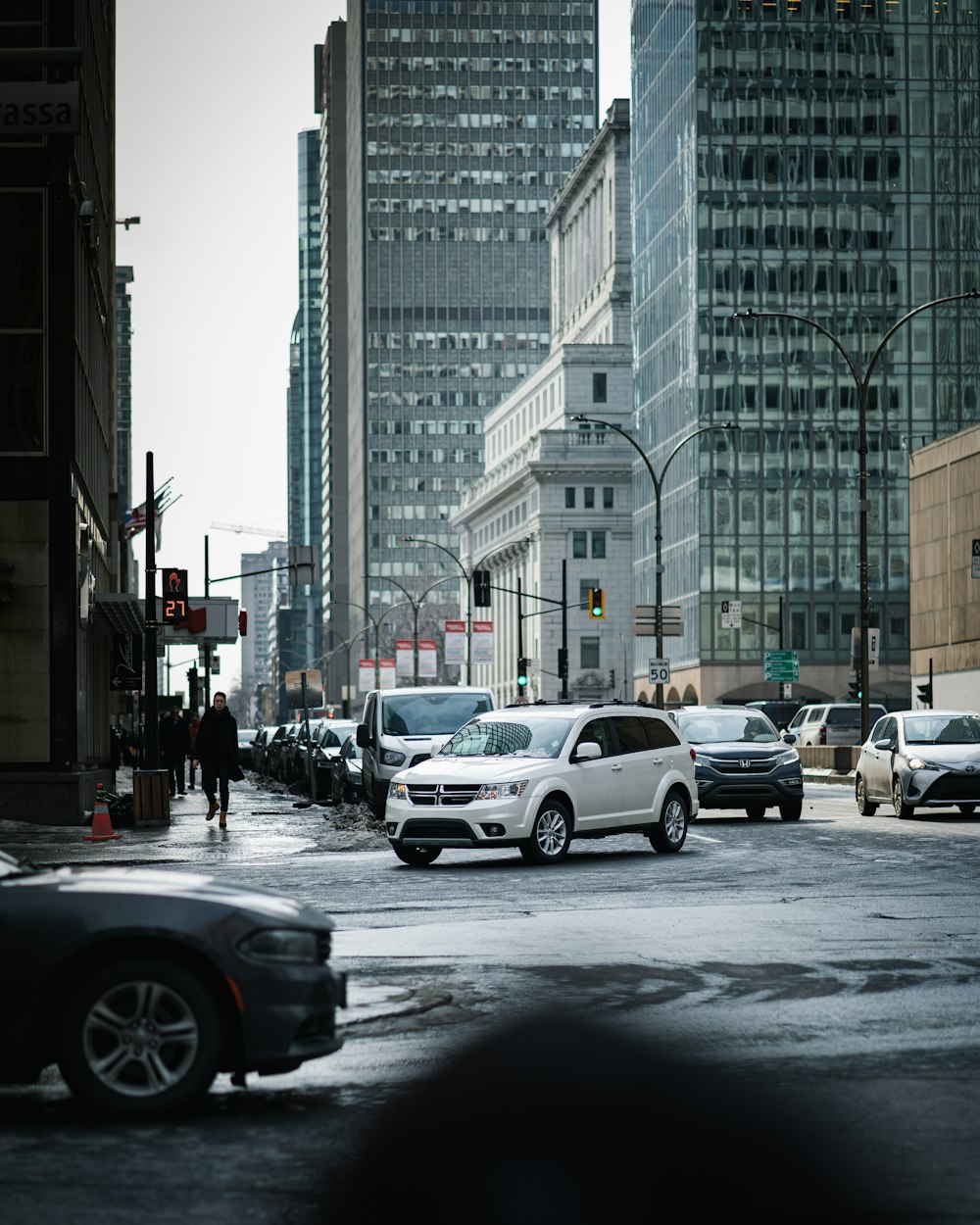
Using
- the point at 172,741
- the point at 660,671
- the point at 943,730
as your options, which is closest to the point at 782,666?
the point at 660,671

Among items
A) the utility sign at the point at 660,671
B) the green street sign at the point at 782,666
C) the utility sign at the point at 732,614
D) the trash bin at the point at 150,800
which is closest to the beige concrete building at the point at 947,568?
the green street sign at the point at 782,666

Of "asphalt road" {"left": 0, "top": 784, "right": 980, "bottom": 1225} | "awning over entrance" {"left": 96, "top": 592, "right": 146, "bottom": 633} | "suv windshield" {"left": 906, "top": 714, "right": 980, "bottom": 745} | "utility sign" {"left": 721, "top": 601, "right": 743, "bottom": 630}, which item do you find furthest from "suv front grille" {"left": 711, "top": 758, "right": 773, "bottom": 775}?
"utility sign" {"left": 721, "top": 601, "right": 743, "bottom": 630}

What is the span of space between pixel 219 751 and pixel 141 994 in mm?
24474

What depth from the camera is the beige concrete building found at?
72.8 metres

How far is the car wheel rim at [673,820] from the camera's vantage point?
24.0 meters

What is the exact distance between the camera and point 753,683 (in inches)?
4166

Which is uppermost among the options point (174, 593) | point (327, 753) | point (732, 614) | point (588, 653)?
point (732, 614)

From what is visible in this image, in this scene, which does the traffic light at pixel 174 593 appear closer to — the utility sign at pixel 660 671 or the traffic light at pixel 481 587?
the utility sign at pixel 660 671

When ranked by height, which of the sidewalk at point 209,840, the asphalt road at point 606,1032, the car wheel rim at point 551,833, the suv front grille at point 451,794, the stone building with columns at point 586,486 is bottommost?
the sidewalk at point 209,840

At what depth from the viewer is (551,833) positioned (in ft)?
72.9

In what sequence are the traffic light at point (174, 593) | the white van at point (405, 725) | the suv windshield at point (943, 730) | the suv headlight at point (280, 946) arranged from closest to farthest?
1. the suv headlight at point (280, 946)
2. the white van at point (405, 725)
3. the suv windshield at point (943, 730)
4. the traffic light at point (174, 593)

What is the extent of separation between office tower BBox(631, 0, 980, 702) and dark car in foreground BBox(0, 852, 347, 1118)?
9870 cm

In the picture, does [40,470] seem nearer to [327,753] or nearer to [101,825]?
[101,825]

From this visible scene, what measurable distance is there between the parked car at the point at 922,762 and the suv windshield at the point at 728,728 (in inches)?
63.9
